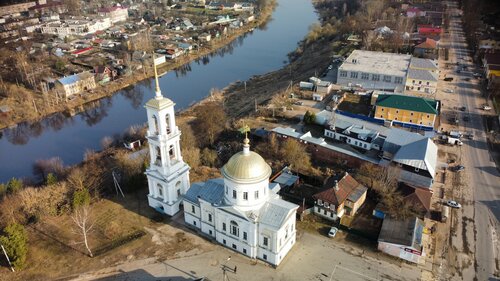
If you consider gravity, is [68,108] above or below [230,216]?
below

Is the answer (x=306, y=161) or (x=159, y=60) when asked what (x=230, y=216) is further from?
(x=159, y=60)

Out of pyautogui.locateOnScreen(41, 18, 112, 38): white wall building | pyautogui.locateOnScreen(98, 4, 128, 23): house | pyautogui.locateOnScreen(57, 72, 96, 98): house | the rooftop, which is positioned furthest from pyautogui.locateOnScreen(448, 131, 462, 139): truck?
pyautogui.locateOnScreen(98, 4, 128, 23): house

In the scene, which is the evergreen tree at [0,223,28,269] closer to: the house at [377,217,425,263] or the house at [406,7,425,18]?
the house at [377,217,425,263]

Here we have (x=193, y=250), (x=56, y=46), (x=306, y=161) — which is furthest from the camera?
(x=56, y=46)

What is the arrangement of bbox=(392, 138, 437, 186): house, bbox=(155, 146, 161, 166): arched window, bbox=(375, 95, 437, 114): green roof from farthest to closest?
bbox=(375, 95, 437, 114): green roof, bbox=(392, 138, 437, 186): house, bbox=(155, 146, 161, 166): arched window

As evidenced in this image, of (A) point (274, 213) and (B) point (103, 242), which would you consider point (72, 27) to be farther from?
(A) point (274, 213)

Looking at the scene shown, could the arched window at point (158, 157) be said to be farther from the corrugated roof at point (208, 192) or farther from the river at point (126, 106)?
the river at point (126, 106)

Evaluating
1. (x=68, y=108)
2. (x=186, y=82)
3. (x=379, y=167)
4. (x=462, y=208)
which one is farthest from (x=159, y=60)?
(x=462, y=208)
